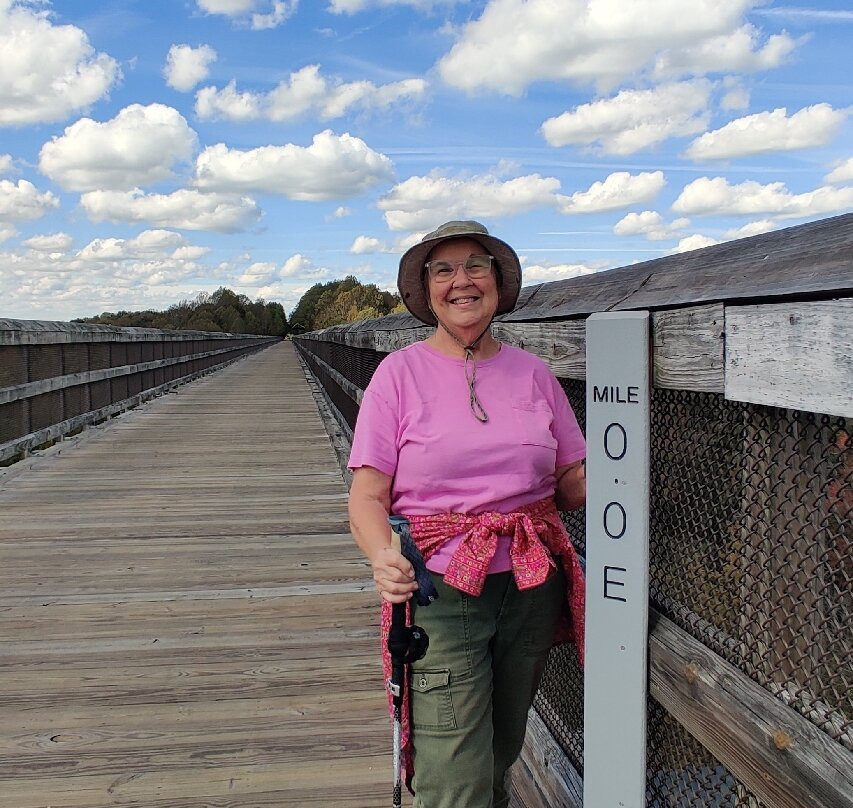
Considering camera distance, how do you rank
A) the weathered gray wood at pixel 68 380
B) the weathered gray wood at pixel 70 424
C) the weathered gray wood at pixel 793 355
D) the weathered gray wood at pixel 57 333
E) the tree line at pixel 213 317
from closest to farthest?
the weathered gray wood at pixel 793 355
the weathered gray wood at pixel 57 333
the weathered gray wood at pixel 68 380
the weathered gray wood at pixel 70 424
the tree line at pixel 213 317

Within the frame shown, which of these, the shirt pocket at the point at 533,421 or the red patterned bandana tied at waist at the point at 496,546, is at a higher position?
the shirt pocket at the point at 533,421

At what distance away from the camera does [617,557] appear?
1776mm

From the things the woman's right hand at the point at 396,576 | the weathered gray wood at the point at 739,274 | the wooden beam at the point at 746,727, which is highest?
the weathered gray wood at the point at 739,274

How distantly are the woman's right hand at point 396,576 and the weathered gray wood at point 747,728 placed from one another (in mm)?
529

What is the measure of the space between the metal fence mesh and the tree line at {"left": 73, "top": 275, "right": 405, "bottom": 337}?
3726cm

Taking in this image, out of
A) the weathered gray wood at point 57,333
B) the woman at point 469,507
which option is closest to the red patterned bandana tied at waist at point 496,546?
the woman at point 469,507

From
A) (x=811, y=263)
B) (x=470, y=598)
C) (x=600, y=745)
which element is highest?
(x=811, y=263)

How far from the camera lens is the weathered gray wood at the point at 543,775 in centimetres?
234

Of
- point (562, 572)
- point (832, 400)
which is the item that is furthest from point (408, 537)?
point (832, 400)

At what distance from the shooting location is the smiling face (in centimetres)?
211

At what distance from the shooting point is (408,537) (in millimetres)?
1859

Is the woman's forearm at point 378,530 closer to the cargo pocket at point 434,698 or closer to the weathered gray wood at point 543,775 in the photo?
the cargo pocket at point 434,698

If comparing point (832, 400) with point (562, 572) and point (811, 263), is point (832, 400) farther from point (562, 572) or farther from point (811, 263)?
point (562, 572)

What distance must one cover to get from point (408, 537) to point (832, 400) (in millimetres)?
929
